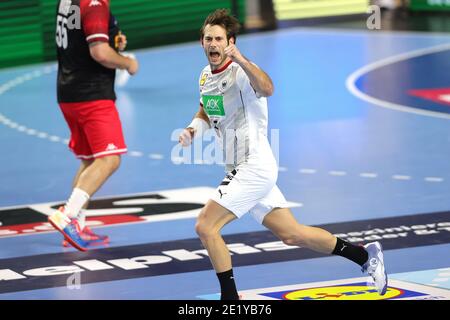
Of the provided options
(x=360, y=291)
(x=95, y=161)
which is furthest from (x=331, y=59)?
(x=360, y=291)

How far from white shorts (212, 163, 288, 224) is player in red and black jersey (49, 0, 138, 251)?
7.35ft

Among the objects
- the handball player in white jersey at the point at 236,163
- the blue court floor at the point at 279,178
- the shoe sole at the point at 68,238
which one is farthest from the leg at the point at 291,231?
the shoe sole at the point at 68,238

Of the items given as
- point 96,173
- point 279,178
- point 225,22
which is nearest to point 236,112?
point 225,22

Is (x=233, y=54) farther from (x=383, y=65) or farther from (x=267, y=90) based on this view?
(x=383, y=65)

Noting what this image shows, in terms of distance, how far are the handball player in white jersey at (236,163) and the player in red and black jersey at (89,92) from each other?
204 centimetres

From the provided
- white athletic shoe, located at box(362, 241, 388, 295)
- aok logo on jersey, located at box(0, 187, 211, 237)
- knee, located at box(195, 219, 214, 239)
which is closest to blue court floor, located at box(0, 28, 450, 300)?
aok logo on jersey, located at box(0, 187, 211, 237)

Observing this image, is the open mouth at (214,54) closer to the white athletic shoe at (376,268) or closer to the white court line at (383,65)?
the white athletic shoe at (376,268)

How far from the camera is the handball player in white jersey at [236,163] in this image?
780 cm

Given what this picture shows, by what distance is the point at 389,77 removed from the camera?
60.0 ft

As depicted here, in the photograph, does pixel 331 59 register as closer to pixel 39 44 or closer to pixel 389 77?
pixel 389 77

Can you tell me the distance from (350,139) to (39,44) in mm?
8627

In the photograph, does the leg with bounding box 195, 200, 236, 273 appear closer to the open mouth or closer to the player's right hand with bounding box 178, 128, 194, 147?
the player's right hand with bounding box 178, 128, 194, 147

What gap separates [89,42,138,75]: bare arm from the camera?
9875mm

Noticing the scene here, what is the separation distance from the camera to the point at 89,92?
33.1 ft
